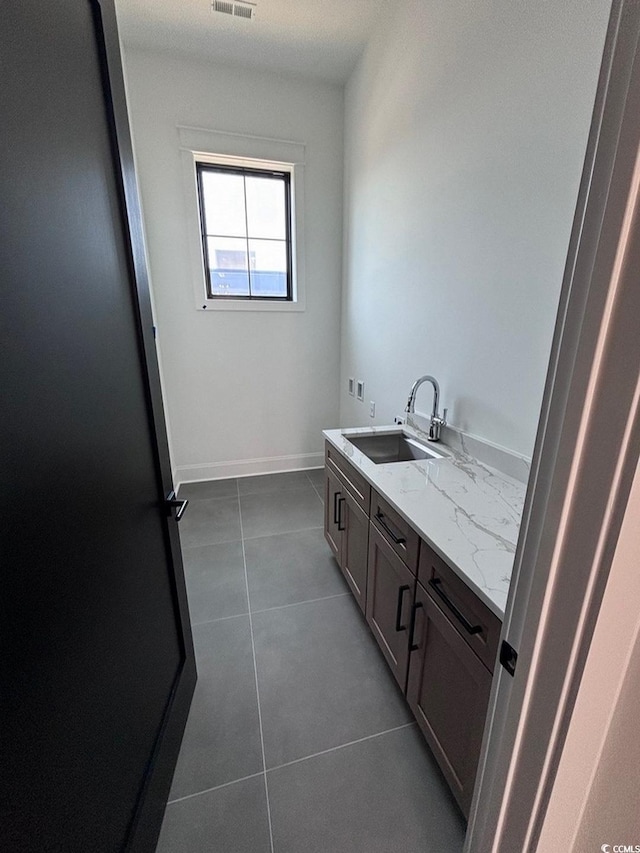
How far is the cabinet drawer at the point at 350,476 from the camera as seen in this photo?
5.32ft

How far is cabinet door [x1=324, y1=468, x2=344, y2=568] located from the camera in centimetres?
200

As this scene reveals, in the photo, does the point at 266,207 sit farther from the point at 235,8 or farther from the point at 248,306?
the point at 235,8

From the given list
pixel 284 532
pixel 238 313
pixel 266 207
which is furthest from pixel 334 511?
pixel 266 207

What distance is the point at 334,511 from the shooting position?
2.13m

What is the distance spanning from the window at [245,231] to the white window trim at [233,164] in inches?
2.4

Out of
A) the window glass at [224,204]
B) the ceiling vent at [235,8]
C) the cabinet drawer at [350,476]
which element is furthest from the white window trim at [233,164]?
the cabinet drawer at [350,476]

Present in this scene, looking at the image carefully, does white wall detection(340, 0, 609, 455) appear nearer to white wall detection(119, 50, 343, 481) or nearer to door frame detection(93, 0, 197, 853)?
white wall detection(119, 50, 343, 481)

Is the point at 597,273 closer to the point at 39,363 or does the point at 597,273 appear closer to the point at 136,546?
the point at 39,363

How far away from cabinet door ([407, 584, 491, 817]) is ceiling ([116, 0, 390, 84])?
3.30 m

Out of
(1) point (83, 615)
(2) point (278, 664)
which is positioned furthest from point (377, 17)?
(2) point (278, 664)

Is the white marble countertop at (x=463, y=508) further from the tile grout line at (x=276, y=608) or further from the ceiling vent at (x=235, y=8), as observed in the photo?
the ceiling vent at (x=235, y=8)

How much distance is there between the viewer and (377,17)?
2.26 metres

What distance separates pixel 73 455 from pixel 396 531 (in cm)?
106

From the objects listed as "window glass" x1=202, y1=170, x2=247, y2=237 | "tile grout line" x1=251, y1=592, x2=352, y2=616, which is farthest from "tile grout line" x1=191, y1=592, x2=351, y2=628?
"window glass" x1=202, y1=170, x2=247, y2=237
